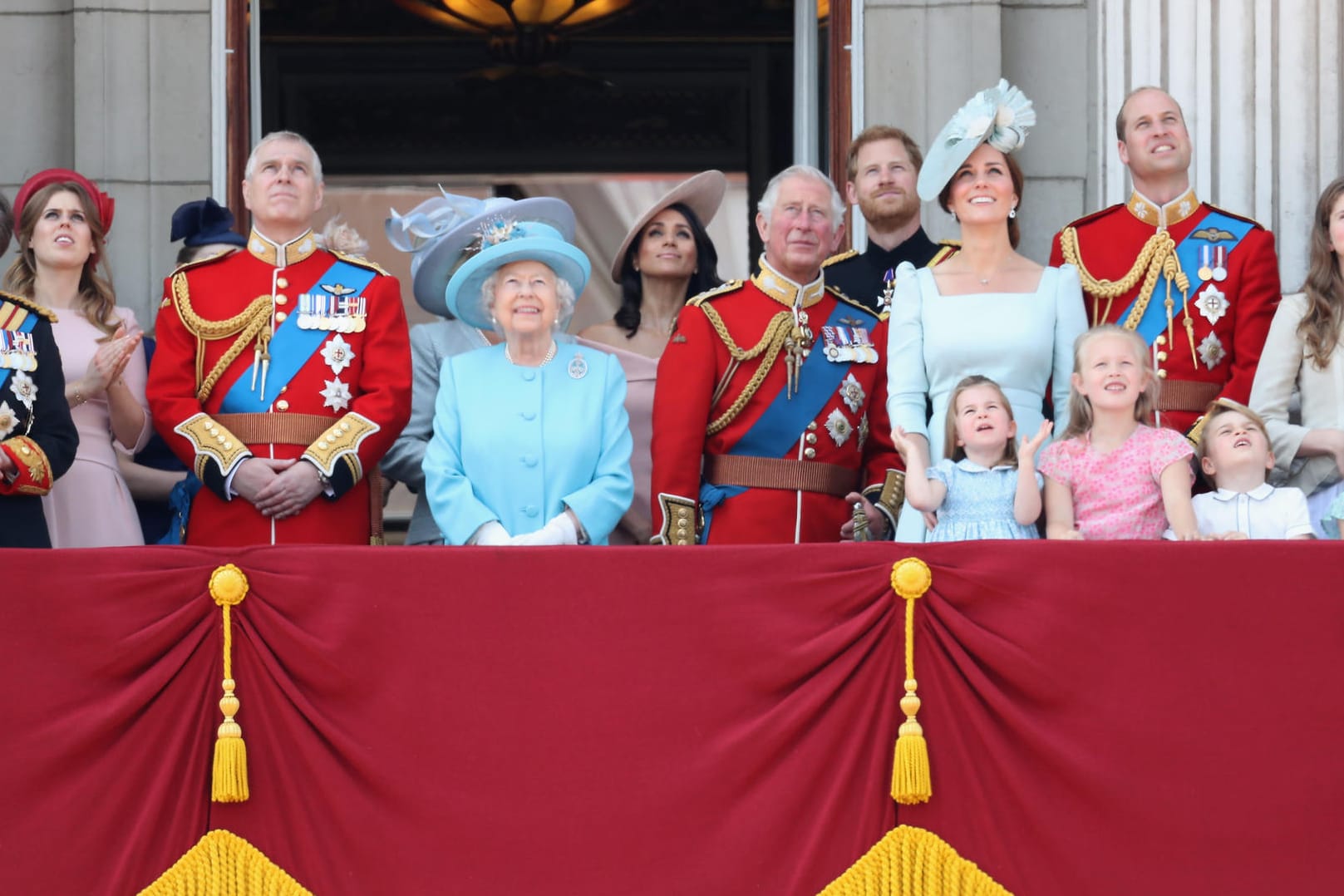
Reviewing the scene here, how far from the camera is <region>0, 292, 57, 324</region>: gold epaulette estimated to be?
210 inches

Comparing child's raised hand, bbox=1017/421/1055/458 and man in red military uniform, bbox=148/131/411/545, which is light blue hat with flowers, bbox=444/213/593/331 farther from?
child's raised hand, bbox=1017/421/1055/458

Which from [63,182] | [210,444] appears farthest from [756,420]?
[63,182]

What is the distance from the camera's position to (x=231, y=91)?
7172mm

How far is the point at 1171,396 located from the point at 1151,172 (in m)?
0.62

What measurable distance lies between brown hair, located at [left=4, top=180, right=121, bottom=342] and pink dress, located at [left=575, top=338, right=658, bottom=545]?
4.03ft

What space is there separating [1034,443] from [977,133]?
3.19ft

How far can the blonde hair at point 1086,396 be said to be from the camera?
5090 millimetres

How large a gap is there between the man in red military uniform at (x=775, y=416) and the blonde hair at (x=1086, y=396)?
532 millimetres

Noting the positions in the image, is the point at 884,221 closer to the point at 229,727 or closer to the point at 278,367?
the point at 278,367

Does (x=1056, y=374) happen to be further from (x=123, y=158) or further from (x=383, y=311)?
(x=123, y=158)

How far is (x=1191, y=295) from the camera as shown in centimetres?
577

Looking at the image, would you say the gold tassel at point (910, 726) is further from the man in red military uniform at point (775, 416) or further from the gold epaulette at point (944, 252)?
the gold epaulette at point (944, 252)

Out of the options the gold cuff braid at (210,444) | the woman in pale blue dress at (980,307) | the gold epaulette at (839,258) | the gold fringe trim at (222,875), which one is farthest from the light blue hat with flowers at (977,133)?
the gold fringe trim at (222,875)

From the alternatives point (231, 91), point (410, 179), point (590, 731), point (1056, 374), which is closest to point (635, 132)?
point (410, 179)
